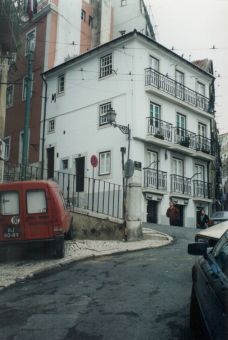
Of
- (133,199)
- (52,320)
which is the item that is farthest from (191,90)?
(52,320)

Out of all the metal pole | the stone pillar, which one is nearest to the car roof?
the stone pillar

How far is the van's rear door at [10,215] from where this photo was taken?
1095cm

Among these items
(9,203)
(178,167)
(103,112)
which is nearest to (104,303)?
(9,203)

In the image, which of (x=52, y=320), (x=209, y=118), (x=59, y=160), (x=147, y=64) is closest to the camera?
(x=52, y=320)

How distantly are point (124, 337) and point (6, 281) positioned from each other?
435 centimetres

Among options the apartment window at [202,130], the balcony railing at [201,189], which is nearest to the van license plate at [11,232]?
the balcony railing at [201,189]

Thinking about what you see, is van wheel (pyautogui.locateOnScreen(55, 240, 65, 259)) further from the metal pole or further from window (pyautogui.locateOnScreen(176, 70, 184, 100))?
window (pyautogui.locateOnScreen(176, 70, 184, 100))

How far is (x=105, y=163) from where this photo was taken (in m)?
26.7

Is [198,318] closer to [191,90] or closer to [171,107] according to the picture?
[171,107]

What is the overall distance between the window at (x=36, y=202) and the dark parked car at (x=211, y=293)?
6.40m

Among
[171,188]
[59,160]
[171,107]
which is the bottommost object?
[171,188]

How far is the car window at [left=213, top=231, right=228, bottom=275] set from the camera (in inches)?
152

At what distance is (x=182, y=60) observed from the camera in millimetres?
30234

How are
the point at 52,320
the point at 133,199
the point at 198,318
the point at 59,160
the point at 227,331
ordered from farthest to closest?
the point at 59,160 < the point at 133,199 < the point at 52,320 < the point at 198,318 < the point at 227,331
